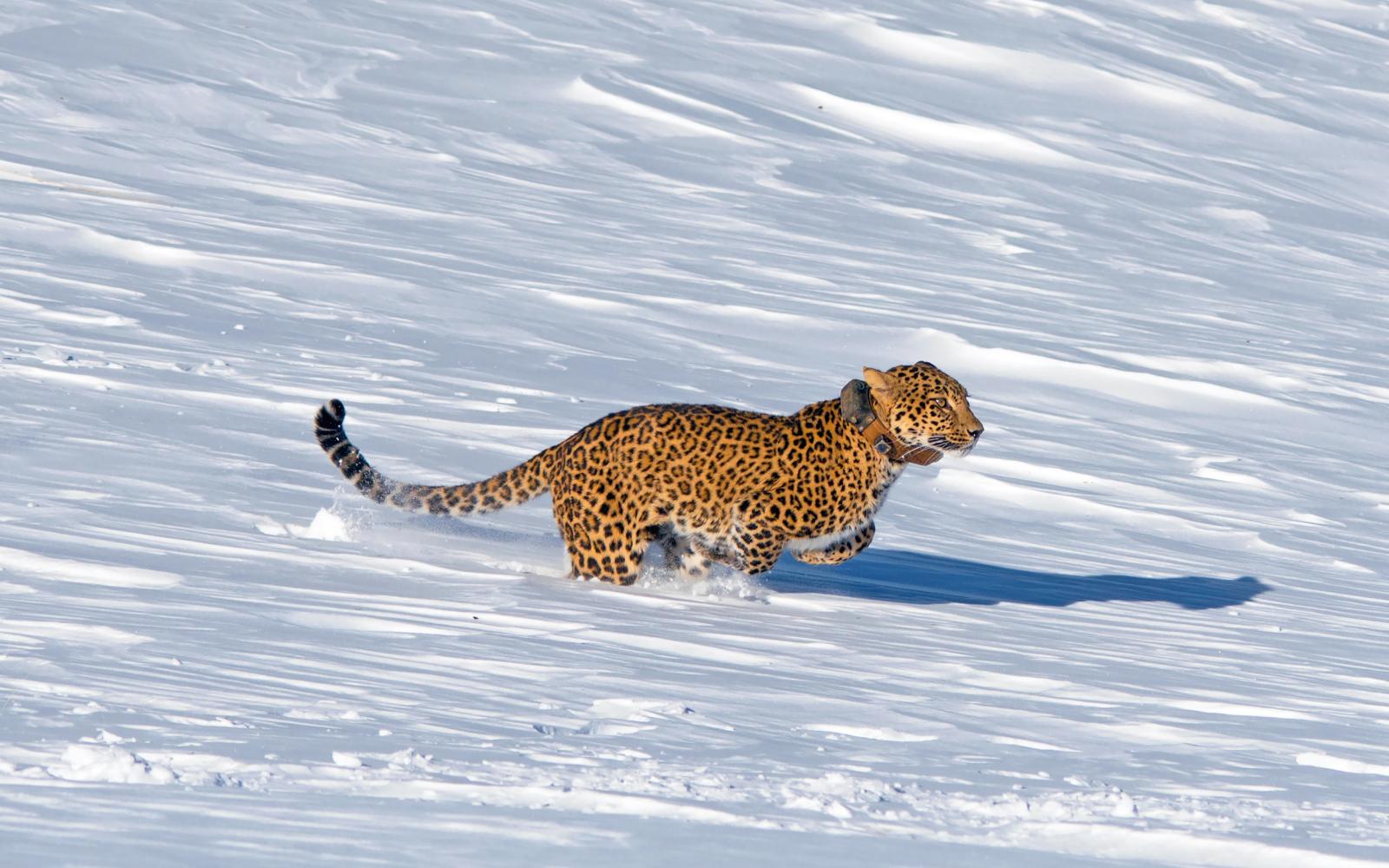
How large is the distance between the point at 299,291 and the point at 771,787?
8006 millimetres

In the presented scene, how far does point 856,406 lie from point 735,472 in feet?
1.56

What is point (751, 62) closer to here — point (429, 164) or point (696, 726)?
point (429, 164)

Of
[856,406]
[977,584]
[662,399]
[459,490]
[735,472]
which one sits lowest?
[662,399]

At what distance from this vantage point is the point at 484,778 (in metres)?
4.12

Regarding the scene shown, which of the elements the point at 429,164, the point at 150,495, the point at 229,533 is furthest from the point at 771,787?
the point at 429,164

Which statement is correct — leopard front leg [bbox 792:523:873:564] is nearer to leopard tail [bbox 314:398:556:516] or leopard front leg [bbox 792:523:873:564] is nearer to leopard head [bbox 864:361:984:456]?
leopard head [bbox 864:361:984:456]

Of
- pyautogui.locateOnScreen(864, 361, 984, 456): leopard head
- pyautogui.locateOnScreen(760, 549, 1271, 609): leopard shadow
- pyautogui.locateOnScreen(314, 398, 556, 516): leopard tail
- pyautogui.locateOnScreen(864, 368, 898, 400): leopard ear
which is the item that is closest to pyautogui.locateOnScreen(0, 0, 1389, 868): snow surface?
pyautogui.locateOnScreen(760, 549, 1271, 609): leopard shadow

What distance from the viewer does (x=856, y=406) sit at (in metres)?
7.00

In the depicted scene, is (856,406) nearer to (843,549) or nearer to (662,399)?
(843,549)

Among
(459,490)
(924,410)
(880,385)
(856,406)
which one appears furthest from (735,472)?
(459,490)

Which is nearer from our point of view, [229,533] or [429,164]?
[229,533]

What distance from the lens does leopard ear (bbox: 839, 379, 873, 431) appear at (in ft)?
22.9

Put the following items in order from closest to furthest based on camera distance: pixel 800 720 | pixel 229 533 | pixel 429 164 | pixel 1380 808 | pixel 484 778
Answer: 1. pixel 484 778
2. pixel 1380 808
3. pixel 800 720
4. pixel 229 533
5. pixel 429 164

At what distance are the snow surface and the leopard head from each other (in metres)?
0.57
